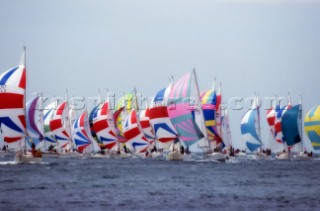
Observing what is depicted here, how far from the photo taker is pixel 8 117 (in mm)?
58344

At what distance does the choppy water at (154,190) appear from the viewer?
3638 centimetres

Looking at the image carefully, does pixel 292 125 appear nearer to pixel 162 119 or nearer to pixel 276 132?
pixel 276 132

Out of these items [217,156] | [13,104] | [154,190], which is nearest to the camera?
[154,190]

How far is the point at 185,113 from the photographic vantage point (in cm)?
7131

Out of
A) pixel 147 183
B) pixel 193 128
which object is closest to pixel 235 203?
pixel 147 183

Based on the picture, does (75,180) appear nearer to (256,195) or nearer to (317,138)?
(256,195)

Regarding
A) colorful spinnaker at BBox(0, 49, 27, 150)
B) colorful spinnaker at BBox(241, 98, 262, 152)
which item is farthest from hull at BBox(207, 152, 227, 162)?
colorful spinnaker at BBox(241, 98, 262, 152)

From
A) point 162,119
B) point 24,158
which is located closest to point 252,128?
point 162,119

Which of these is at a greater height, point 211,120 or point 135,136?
point 211,120

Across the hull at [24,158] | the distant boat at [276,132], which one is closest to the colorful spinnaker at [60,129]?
the distant boat at [276,132]

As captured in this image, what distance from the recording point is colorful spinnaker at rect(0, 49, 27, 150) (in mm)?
57875

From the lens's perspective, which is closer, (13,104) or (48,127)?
(13,104)

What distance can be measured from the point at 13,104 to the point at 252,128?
43745mm

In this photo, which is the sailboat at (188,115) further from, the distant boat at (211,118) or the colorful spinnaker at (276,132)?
the colorful spinnaker at (276,132)
